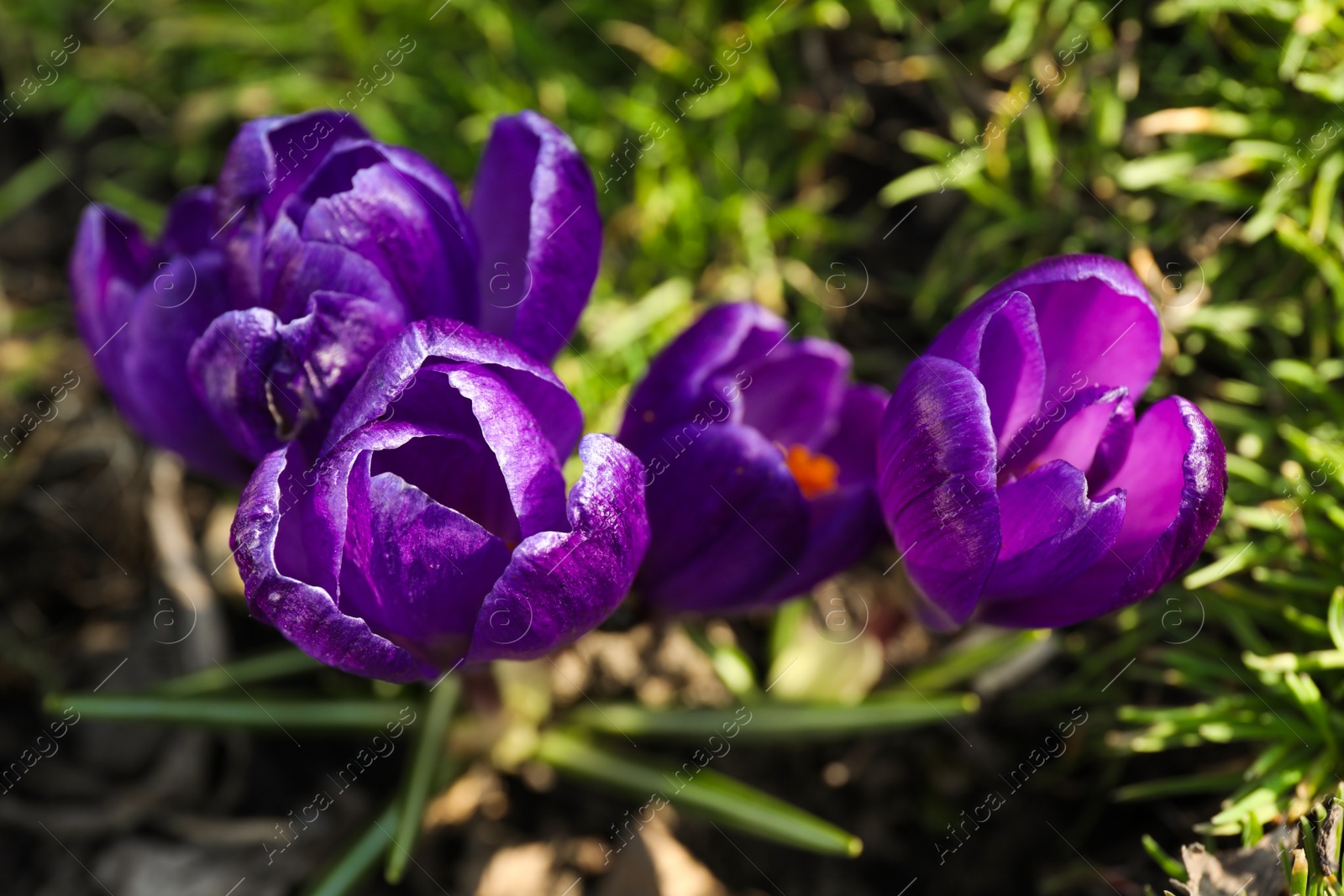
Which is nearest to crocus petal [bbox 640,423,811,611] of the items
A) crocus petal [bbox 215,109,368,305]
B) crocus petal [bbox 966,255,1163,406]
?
crocus petal [bbox 966,255,1163,406]

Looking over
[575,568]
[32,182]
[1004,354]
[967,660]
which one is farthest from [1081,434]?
[32,182]

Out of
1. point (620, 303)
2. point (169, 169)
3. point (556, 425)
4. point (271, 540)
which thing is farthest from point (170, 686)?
point (169, 169)

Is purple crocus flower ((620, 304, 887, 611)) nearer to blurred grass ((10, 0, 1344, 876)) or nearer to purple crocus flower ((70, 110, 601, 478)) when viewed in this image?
purple crocus flower ((70, 110, 601, 478))

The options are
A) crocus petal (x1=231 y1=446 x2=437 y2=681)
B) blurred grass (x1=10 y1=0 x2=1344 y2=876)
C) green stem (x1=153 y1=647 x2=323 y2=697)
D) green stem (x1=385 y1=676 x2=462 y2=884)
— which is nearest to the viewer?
crocus petal (x1=231 y1=446 x2=437 y2=681)

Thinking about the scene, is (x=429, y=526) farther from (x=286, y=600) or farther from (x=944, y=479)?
(x=944, y=479)

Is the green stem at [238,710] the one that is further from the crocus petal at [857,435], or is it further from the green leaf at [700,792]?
the crocus petal at [857,435]
